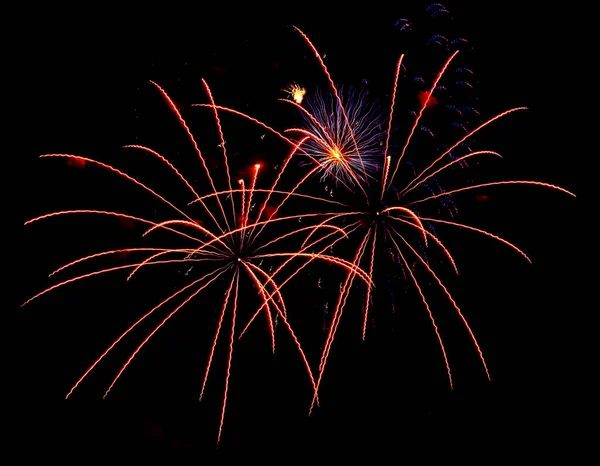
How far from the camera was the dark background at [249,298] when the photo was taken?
5258 millimetres

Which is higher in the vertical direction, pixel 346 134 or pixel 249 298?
pixel 346 134

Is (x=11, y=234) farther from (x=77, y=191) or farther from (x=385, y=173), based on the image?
(x=385, y=173)

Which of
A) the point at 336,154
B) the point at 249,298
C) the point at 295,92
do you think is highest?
the point at 295,92

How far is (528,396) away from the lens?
18.2ft

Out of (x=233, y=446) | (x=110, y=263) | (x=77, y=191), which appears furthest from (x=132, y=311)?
(x=233, y=446)

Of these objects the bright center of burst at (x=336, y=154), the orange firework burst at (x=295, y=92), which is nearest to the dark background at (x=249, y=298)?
the orange firework burst at (x=295, y=92)

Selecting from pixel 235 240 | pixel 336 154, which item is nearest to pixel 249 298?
pixel 235 240

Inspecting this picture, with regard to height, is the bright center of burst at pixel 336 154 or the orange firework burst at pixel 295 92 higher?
the orange firework burst at pixel 295 92

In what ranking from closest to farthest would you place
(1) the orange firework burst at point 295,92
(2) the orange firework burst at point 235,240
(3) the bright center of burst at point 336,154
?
(2) the orange firework burst at point 235,240
(3) the bright center of burst at point 336,154
(1) the orange firework burst at point 295,92

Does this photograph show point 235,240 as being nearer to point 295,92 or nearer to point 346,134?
point 346,134

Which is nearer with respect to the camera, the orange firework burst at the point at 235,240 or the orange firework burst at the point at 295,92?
the orange firework burst at the point at 235,240

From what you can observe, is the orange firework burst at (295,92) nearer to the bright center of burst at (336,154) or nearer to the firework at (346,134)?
the firework at (346,134)

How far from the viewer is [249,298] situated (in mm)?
5648

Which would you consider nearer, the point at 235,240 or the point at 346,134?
the point at 235,240
